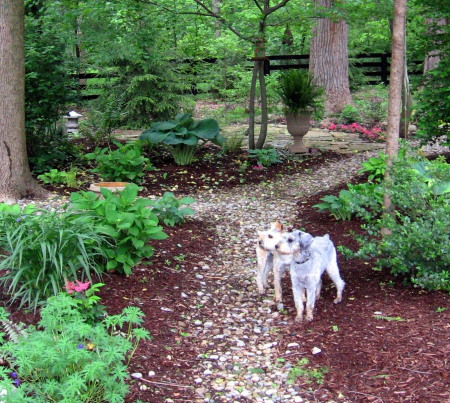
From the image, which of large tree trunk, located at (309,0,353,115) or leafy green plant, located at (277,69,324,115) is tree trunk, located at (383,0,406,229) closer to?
leafy green plant, located at (277,69,324,115)

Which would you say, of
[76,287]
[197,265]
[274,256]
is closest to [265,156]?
[197,265]

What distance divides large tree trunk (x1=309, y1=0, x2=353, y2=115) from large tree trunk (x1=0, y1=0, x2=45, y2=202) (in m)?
7.70

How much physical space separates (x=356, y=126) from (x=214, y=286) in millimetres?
7883

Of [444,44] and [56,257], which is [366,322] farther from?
[444,44]

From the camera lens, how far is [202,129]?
321 inches

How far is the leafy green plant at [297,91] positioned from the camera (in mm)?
8819

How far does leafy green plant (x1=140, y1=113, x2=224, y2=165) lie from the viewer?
7.86m

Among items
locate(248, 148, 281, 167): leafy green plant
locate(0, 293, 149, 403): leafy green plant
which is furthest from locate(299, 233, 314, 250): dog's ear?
locate(248, 148, 281, 167): leafy green plant

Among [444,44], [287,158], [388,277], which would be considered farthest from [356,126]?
[388,277]

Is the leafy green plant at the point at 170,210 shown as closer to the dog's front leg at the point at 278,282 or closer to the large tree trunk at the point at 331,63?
the dog's front leg at the point at 278,282

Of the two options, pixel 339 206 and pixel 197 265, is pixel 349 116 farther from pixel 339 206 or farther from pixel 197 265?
pixel 197 265

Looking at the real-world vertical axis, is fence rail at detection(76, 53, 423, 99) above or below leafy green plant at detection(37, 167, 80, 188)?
above

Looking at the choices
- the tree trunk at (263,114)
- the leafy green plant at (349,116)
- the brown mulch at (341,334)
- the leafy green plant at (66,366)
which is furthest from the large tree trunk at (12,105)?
the leafy green plant at (349,116)

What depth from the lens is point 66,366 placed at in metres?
2.76
